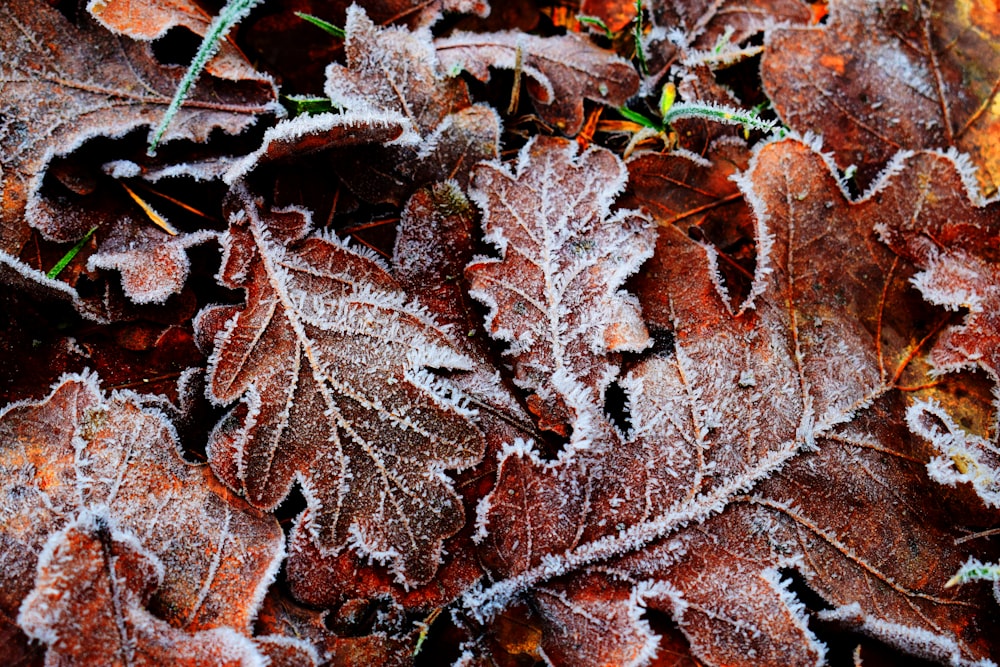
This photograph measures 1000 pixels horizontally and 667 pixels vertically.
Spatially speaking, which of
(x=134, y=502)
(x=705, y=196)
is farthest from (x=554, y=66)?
(x=134, y=502)

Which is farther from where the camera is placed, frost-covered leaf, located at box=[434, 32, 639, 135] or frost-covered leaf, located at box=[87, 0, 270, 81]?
frost-covered leaf, located at box=[434, 32, 639, 135]

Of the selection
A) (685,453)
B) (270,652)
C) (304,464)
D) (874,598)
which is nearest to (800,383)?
(685,453)

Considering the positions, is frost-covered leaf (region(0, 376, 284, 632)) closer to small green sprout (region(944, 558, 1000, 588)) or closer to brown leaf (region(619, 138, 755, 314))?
brown leaf (region(619, 138, 755, 314))

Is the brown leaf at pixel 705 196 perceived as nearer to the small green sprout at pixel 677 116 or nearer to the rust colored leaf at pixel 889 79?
the small green sprout at pixel 677 116

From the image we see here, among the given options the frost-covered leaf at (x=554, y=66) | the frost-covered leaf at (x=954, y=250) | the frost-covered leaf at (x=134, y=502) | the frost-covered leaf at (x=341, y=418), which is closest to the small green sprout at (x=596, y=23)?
the frost-covered leaf at (x=554, y=66)

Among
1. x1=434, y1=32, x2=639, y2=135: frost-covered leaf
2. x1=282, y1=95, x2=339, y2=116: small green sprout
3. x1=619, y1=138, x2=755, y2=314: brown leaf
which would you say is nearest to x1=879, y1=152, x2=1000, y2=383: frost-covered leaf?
x1=619, y1=138, x2=755, y2=314: brown leaf

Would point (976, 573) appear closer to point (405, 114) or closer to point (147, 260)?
point (405, 114)
